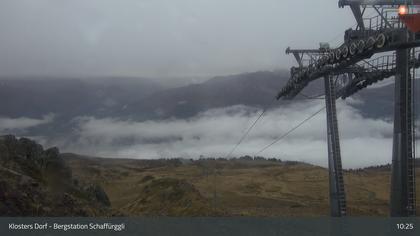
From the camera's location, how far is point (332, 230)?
2322cm

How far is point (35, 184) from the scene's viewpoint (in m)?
22.9

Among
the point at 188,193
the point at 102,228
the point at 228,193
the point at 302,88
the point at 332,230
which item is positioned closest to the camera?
the point at 102,228

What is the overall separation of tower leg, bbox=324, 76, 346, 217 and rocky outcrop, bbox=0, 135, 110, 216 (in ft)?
44.9

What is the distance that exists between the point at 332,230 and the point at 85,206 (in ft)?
39.7

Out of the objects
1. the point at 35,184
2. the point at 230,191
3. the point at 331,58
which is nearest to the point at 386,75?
the point at 331,58

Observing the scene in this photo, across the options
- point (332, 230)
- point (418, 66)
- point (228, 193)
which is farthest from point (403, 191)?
point (228, 193)

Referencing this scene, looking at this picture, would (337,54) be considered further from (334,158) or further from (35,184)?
(35,184)

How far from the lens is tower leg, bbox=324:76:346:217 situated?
102 ft

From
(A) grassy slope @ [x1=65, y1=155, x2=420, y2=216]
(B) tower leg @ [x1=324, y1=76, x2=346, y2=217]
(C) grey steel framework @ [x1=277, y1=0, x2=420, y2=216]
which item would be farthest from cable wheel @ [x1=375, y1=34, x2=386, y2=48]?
(A) grassy slope @ [x1=65, y1=155, x2=420, y2=216]

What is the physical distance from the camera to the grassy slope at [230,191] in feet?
131

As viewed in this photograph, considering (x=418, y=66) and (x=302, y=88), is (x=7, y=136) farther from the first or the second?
(x=418, y=66)


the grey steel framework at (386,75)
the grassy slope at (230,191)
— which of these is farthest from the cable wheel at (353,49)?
the grassy slope at (230,191)

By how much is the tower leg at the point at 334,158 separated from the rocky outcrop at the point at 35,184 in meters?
13.7

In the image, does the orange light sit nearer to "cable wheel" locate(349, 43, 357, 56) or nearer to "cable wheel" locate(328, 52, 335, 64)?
"cable wheel" locate(349, 43, 357, 56)
